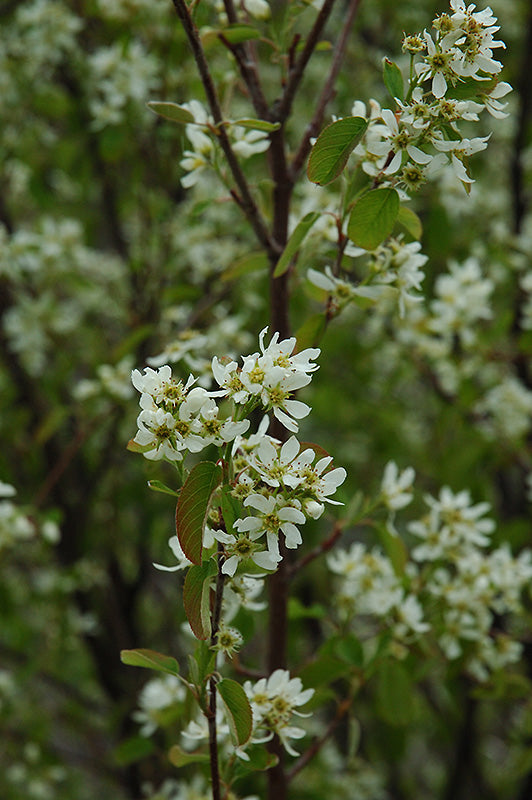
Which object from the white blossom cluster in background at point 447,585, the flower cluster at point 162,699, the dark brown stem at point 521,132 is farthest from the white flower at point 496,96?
the dark brown stem at point 521,132

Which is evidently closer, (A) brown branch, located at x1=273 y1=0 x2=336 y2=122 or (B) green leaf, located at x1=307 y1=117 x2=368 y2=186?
(B) green leaf, located at x1=307 y1=117 x2=368 y2=186

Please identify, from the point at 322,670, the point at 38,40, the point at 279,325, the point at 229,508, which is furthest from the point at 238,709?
the point at 38,40

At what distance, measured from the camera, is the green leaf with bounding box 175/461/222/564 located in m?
0.95

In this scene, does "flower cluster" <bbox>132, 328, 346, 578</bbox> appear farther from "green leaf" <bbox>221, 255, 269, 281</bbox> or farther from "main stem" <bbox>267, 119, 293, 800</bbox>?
"green leaf" <bbox>221, 255, 269, 281</bbox>

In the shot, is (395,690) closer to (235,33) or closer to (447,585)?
(447,585)

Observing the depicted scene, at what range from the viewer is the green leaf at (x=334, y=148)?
3.51 ft

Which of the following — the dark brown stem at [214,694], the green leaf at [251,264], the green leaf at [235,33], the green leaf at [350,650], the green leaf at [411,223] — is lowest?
the green leaf at [350,650]

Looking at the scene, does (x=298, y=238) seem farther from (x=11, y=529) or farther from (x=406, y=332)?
(x=406, y=332)

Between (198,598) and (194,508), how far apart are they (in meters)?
0.11

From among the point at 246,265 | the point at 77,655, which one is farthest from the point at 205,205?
the point at 77,655

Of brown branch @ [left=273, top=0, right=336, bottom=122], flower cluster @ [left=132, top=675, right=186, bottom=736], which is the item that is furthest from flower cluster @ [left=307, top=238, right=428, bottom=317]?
flower cluster @ [left=132, top=675, right=186, bottom=736]

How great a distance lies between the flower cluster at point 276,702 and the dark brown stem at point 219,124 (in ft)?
2.26

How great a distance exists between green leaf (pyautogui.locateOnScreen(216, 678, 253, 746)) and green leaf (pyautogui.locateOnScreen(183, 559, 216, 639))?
0.09m

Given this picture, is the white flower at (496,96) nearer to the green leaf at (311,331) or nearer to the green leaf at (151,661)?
the green leaf at (311,331)
